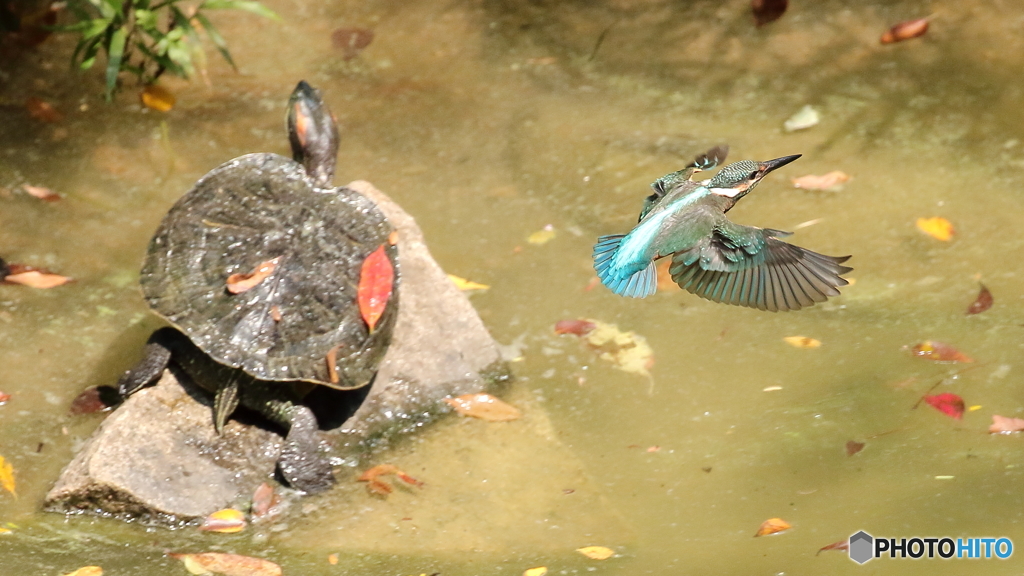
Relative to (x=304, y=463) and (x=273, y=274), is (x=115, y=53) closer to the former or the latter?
(x=273, y=274)

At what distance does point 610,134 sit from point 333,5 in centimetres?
218

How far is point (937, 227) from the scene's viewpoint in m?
4.62

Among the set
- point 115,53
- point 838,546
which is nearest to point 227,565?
point 838,546

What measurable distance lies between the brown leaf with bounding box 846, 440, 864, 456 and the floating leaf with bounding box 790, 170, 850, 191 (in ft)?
6.42

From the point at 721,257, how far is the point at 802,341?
161 cm

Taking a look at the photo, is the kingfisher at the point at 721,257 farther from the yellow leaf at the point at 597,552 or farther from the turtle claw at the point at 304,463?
Answer: the turtle claw at the point at 304,463

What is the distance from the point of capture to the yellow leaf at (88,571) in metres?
2.85

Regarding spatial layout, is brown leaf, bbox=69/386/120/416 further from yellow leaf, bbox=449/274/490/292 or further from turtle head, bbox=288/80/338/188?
yellow leaf, bbox=449/274/490/292

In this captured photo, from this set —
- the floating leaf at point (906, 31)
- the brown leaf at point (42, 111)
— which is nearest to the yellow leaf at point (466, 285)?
the brown leaf at point (42, 111)

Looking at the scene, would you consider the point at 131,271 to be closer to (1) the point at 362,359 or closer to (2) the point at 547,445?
(1) the point at 362,359

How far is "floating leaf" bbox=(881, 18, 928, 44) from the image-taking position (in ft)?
19.0

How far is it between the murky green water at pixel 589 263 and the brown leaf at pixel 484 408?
63mm

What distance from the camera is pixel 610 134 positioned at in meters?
5.47

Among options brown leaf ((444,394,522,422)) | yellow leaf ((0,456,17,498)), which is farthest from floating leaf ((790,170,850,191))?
yellow leaf ((0,456,17,498))
